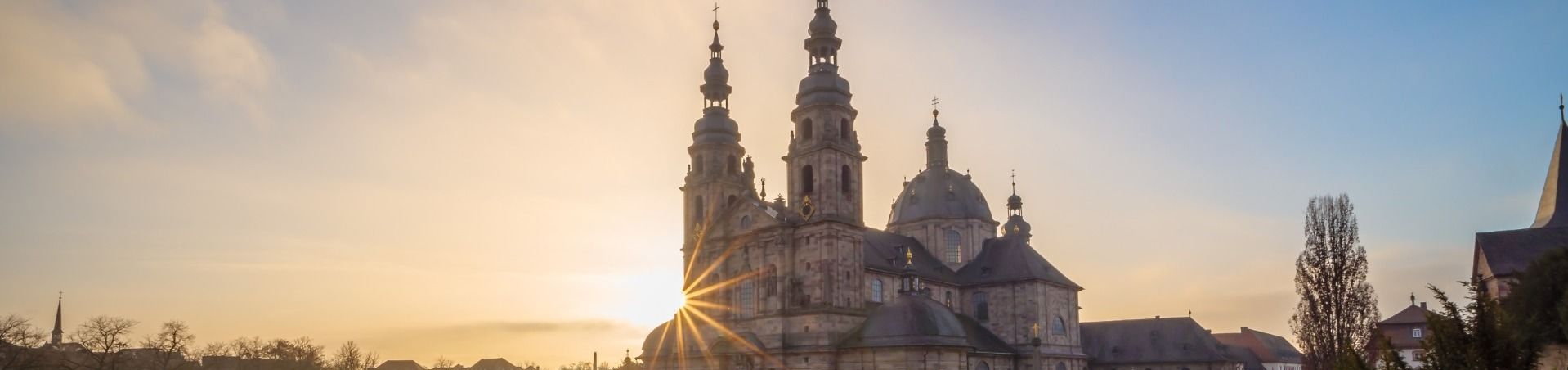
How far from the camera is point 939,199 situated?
69.8m

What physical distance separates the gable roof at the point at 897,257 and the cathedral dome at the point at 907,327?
2.90 meters

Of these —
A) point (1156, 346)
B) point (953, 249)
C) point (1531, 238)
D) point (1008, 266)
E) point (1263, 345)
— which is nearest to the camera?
point (1531, 238)

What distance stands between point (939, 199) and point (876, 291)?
47.3 feet

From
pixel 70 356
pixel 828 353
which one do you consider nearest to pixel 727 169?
pixel 828 353

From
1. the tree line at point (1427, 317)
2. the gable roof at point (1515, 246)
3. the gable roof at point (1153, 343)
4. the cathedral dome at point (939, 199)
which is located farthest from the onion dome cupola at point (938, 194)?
the gable roof at point (1515, 246)

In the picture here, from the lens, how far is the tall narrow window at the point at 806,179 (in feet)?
180

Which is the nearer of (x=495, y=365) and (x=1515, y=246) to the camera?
(x=1515, y=246)

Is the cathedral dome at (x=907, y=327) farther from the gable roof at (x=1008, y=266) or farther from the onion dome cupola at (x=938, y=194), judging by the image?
the onion dome cupola at (x=938, y=194)

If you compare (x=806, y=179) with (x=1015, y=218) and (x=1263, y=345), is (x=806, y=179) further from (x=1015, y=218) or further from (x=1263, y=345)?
(x=1263, y=345)

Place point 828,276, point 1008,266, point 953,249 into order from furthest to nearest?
1. point 953,249
2. point 1008,266
3. point 828,276

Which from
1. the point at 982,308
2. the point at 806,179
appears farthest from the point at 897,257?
the point at 806,179

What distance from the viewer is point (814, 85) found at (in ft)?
182

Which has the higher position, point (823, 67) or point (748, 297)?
point (823, 67)

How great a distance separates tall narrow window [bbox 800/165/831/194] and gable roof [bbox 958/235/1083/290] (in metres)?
15.5
